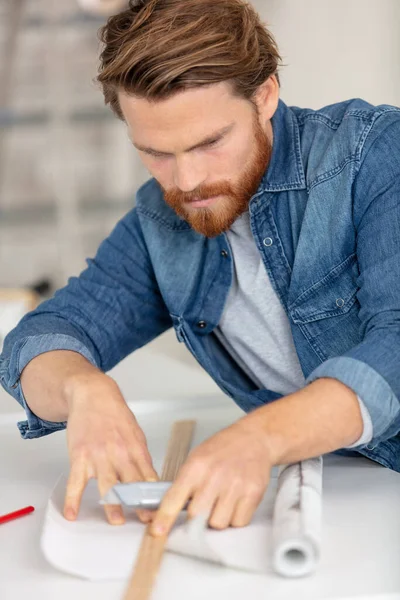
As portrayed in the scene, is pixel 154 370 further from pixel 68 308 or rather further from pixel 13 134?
pixel 13 134


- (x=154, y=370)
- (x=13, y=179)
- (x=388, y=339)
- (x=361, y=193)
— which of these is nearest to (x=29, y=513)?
(x=388, y=339)

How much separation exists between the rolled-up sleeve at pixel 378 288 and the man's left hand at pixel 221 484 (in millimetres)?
144

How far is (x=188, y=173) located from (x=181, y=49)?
182 millimetres

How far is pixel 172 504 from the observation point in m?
0.99

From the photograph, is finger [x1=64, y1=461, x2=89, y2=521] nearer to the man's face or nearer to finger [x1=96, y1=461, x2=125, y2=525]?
finger [x1=96, y1=461, x2=125, y2=525]

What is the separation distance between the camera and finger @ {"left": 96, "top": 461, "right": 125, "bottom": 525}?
1085 mm

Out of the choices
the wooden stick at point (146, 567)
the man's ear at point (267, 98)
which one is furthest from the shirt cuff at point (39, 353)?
the man's ear at point (267, 98)

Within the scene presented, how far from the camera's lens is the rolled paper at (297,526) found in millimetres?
914

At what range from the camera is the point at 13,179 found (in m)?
3.31

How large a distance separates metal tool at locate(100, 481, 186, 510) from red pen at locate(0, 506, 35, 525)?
0.61 ft

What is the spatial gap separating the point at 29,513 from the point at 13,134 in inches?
91.8

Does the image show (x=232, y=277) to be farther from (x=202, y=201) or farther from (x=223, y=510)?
(x=223, y=510)

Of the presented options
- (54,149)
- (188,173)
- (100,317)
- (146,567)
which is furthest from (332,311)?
(54,149)

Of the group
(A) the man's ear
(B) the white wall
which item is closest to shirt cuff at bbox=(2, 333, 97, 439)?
(A) the man's ear
